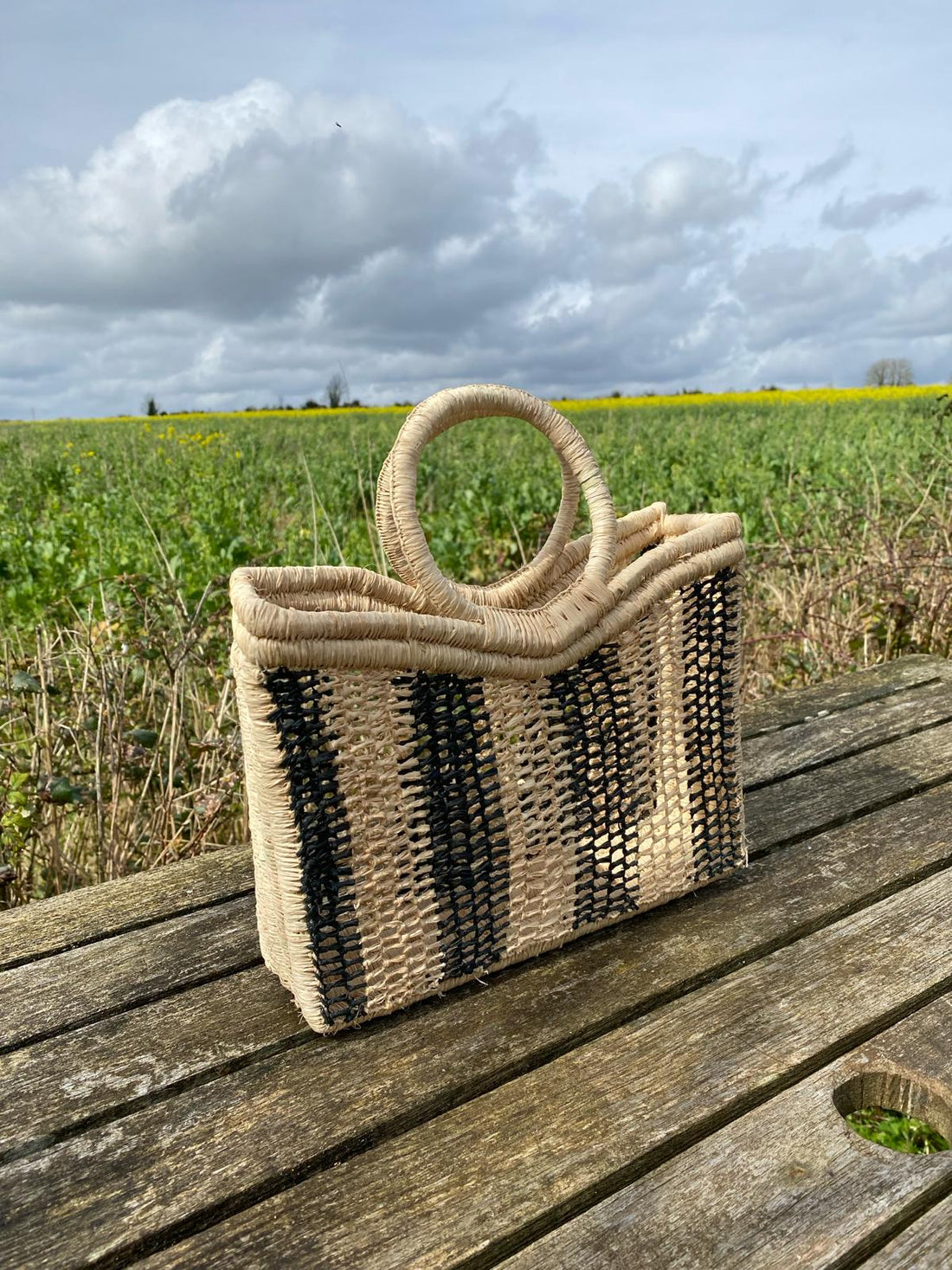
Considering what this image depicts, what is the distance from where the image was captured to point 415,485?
4.03 feet

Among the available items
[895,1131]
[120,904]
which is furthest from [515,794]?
[895,1131]

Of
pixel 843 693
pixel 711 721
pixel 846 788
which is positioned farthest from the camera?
pixel 843 693

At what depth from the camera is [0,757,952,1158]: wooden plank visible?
1.16 metres

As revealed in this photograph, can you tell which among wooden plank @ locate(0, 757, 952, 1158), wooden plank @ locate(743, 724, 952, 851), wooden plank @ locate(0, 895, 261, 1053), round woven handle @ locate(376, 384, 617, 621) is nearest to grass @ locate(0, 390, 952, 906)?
wooden plank @ locate(0, 895, 261, 1053)

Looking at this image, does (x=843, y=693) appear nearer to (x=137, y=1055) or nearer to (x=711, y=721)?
(x=711, y=721)

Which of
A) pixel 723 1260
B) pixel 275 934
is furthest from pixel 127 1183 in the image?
pixel 723 1260

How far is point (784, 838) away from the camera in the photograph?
171 cm

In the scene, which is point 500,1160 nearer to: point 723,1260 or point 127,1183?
point 723,1260

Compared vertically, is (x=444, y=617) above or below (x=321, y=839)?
above

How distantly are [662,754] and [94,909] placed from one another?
949mm

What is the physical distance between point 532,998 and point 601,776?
1.03 feet

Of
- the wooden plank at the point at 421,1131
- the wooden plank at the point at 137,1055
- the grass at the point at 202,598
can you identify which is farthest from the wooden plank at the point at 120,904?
the wooden plank at the point at 421,1131

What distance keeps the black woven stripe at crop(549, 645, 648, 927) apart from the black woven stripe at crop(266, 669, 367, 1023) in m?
0.33

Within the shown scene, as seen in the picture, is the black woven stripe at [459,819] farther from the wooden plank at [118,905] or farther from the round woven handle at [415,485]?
the wooden plank at [118,905]
